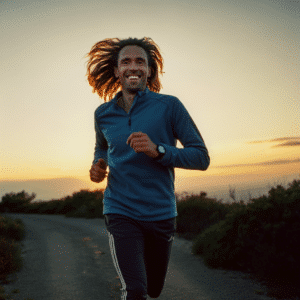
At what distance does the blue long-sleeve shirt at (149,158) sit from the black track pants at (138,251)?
7 centimetres

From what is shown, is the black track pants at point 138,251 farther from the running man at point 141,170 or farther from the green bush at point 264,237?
the green bush at point 264,237

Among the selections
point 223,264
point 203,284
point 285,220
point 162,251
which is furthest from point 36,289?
point 285,220

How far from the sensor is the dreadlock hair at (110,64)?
3.49 metres

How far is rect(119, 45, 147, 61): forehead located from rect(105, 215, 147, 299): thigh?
4.83 ft

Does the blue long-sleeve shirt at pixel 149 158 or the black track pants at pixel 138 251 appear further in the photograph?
the blue long-sleeve shirt at pixel 149 158

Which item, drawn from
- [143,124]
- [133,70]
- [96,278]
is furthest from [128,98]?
[96,278]

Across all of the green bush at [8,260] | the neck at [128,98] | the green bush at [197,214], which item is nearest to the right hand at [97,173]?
the neck at [128,98]

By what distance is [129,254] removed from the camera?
8.15 feet

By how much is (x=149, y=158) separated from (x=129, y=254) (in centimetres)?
76

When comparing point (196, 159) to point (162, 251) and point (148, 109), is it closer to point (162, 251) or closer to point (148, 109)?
point (148, 109)

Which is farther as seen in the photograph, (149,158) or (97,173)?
(97,173)

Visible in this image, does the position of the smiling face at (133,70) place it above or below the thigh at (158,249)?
above

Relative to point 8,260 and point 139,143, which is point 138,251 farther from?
point 8,260

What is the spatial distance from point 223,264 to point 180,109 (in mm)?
4496
